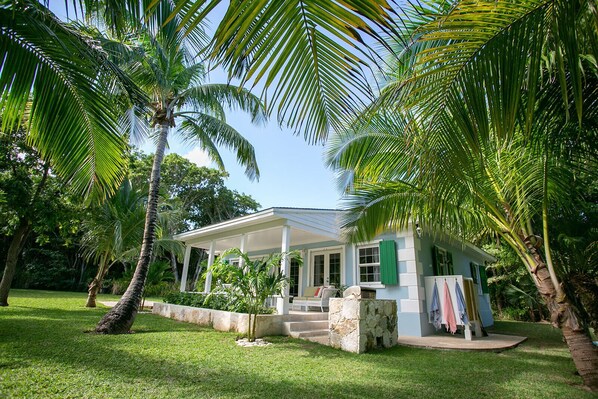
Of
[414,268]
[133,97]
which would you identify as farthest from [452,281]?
[133,97]

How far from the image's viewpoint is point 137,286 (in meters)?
7.01

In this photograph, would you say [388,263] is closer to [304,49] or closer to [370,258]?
[370,258]

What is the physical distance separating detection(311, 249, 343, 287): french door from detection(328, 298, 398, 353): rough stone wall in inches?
140

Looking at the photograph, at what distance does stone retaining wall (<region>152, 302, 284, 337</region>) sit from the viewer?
23.4 feet

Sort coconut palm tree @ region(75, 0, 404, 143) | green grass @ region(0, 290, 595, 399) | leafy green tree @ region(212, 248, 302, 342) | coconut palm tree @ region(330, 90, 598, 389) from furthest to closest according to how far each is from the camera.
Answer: leafy green tree @ region(212, 248, 302, 342)
coconut palm tree @ region(330, 90, 598, 389)
green grass @ region(0, 290, 595, 399)
coconut palm tree @ region(75, 0, 404, 143)

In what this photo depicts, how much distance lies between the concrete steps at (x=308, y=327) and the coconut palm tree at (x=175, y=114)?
348cm

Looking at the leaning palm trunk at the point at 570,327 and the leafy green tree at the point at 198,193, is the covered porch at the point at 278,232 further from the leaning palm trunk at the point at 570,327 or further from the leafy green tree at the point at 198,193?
the leafy green tree at the point at 198,193

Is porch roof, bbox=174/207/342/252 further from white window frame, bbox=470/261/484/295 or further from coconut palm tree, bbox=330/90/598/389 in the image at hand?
white window frame, bbox=470/261/484/295

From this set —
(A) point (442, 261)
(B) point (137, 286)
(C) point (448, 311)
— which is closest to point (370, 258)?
(A) point (442, 261)

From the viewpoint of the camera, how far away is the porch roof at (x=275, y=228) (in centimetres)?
854

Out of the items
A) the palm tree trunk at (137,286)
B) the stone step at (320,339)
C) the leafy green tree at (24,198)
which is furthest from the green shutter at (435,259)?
the leafy green tree at (24,198)

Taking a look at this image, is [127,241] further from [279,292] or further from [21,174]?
[279,292]

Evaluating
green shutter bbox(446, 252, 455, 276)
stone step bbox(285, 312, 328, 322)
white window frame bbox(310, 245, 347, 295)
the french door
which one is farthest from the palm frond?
green shutter bbox(446, 252, 455, 276)

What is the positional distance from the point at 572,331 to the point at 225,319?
663 centimetres
